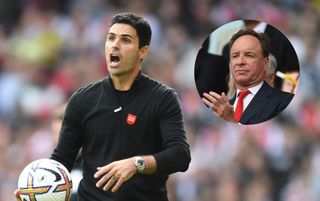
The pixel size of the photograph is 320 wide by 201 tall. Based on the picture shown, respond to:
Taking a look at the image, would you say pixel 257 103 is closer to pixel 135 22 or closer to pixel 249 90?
pixel 249 90

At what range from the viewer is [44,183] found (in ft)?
23.0

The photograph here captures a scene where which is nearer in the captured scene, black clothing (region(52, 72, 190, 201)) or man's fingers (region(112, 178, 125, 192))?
man's fingers (region(112, 178, 125, 192))

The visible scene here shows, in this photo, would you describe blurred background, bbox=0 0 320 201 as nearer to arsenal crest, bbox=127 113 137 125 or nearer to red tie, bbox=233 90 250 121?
arsenal crest, bbox=127 113 137 125

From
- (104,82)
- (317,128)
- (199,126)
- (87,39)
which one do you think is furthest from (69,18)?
(104,82)

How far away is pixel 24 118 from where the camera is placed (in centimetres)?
1581

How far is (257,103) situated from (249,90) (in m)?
0.10

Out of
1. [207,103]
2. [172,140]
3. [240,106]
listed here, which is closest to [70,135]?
[172,140]

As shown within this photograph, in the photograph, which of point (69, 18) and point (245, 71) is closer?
point (245, 71)

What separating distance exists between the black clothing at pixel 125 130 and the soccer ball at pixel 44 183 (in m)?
0.23

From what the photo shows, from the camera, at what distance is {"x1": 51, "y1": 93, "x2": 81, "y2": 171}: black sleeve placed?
23.9 feet

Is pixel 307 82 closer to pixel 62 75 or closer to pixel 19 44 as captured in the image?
pixel 62 75

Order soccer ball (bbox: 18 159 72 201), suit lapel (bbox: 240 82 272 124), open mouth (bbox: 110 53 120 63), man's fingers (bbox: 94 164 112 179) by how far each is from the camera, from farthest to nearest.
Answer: open mouth (bbox: 110 53 120 63), soccer ball (bbox: 18 159 72 201), suit lapel (bbox: 240 82 272 124), man's fingers (bbox: 94 164 112 179)

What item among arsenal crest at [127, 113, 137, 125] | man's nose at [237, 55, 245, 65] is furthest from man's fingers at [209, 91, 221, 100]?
arsenal crest at [127, 113, 137, 125]

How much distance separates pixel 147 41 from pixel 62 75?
8.95 m
